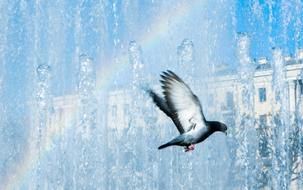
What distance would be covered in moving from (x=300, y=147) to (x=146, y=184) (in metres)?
14.0

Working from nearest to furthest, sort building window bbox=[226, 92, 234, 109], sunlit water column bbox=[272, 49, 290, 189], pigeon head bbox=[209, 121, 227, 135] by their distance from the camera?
pigeon head bbox=[209, 121, 227, 135]
sunlit water column bbox=[272, 49, 290, 189]
building window bbox=[226, 92, 234, 109]

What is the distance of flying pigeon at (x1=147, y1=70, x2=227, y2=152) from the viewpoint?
3.24m

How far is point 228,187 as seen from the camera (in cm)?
1700

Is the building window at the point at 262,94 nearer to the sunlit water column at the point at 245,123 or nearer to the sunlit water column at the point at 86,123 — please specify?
the sunlit water column at the point at 245,123

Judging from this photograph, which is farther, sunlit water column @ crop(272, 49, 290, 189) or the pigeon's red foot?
sunlit water column @ crop(272, 49, 290, 189)

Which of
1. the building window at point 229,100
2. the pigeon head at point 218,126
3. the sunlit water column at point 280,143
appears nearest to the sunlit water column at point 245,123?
the sunlit water column at point 280,143

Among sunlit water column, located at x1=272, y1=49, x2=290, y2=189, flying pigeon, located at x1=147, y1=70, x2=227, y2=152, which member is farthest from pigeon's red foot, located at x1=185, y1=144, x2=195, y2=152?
sunlit water column, located at x1=272, y1=49, x2=290, y2=189

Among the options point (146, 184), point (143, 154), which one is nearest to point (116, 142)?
point (143, 154)

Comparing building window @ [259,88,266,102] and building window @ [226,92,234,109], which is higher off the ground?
building window @ [259,88,266,102]

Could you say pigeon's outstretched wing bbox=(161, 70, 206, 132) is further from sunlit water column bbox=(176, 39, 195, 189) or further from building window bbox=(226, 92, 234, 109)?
building window bbox=(226, 92, 234, 109)

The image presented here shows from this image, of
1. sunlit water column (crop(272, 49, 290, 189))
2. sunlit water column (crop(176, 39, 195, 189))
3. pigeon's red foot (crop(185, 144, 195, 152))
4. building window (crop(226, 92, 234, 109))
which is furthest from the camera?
building window (crop(226, 92, 234, 109))

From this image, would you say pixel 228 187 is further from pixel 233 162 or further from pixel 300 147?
pixel 300 147

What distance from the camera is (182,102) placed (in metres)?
3.27

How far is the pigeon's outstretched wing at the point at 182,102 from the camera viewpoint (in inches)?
128
